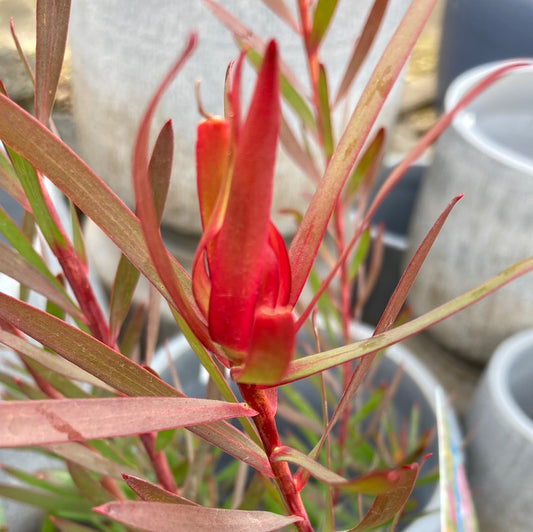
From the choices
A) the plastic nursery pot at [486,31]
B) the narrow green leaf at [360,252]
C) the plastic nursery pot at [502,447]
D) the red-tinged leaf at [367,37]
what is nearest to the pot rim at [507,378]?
the plastic nursery pot at [502,447]

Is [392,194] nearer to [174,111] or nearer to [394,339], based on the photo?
[174,111]

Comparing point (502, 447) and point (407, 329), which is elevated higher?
point (407, 329)

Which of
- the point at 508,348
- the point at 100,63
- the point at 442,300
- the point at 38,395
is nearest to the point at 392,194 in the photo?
the point at 442,300

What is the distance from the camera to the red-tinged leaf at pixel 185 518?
125 millimetres

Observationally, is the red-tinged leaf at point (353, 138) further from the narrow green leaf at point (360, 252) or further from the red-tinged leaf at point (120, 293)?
the narrow green leaf at point (360, 252)

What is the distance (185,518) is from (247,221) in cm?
8

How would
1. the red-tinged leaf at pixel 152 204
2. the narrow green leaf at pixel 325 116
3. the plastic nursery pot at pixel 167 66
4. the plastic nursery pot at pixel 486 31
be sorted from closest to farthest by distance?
the red-tinged leaf at pixel 152 204 → the narrow green leaf at pixel 325 116 → the plastic nursery pot at pixel 167 66 → the plastic nursery pot at pixel 486 31

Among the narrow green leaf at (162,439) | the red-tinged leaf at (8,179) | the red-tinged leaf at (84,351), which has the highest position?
the red-tinged leaf at (8,179)

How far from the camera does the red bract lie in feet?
0.35

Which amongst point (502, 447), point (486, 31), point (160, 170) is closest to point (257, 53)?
point (160, 170)

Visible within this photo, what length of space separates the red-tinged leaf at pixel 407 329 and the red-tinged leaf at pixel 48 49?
107 mm

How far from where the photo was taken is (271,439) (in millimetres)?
165

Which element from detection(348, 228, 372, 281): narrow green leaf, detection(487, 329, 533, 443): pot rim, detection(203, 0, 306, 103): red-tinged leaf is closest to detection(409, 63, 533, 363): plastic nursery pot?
detection(487, 329, 533, 443): pot rim

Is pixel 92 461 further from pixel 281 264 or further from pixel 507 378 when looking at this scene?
pixel 507 378
